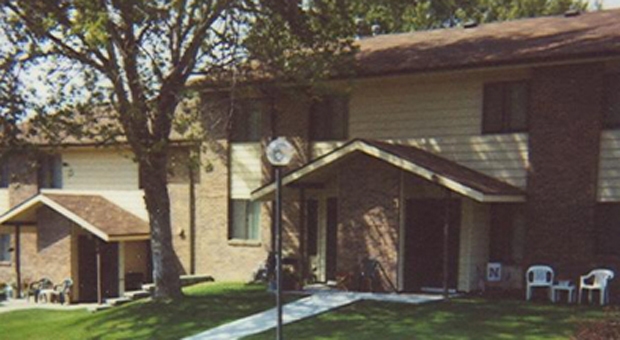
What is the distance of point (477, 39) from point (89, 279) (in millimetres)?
16557

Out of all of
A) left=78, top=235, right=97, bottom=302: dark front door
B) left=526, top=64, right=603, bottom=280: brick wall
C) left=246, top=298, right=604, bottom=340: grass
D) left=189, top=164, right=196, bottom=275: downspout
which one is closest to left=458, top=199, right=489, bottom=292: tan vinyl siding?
left=526, top=64, right=603, bottom=280: brick wall

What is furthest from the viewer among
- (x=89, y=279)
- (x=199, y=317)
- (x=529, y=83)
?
(x=89, y=279)

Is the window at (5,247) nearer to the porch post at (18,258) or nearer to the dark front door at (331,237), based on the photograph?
the porch post at (18,258)

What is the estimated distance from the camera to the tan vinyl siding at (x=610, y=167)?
15.6 meters

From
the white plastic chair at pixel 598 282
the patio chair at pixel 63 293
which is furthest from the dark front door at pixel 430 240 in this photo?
the patio chair at pixel 63 293

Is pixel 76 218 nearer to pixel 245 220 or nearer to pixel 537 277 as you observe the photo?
pixel 245 220

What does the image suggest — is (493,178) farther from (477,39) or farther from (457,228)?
(477,39)

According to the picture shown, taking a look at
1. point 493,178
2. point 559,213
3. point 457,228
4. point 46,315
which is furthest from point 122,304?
point 559,213

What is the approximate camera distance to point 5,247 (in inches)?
1115

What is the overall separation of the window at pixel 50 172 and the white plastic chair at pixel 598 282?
21.1 meters

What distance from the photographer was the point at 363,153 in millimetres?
17125

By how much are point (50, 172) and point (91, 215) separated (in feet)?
18.9

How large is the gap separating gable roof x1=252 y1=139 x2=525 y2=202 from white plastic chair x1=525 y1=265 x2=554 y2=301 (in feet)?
5.96

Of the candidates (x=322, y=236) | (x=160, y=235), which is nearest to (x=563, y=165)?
(x=322, y=236)
